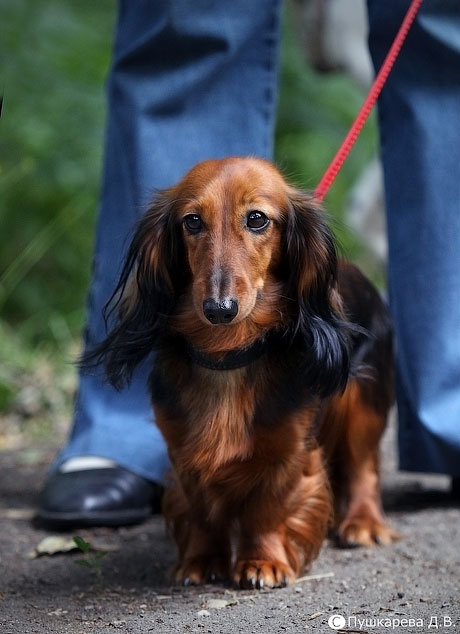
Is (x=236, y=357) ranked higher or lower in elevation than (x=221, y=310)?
lower

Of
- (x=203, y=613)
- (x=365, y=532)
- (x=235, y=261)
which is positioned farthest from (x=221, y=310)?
(x=365, y=532)

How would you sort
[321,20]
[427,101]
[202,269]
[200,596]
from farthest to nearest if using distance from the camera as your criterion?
[321,20], [427,101], [200,596], [202,269]

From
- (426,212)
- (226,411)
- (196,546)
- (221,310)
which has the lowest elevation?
(196,546)

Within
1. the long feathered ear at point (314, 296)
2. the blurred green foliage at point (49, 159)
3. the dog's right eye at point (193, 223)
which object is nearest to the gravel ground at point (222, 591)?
the long feathered ear at point (314, 296)

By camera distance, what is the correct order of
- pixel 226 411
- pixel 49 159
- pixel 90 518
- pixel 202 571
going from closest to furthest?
1. pixel 226 411
2. pixel 202 571
3. pixel 90 518
4. pixel 49 159

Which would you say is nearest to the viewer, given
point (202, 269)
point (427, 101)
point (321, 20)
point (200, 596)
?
point (202, 269)

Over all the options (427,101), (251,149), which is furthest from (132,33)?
(427,101)

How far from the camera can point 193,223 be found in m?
2.21

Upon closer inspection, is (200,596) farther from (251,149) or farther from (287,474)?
(251,149)

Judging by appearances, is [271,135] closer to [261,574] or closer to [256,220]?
[256,220]

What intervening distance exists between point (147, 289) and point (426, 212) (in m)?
0.96

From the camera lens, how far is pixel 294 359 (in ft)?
7.63

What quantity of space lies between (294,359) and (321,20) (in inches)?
110

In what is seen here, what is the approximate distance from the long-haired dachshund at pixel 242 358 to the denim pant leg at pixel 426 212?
0.53 m
